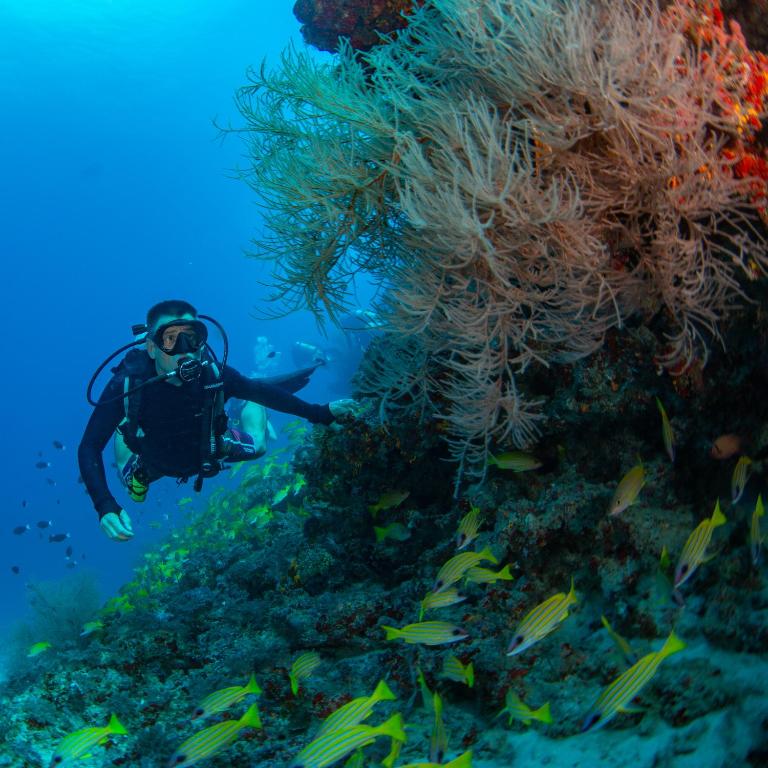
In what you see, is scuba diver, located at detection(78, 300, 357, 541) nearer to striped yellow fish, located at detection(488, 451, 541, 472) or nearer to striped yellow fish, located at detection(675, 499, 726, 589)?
striped yellow fish, located at detection(488, 451, 541, 472)

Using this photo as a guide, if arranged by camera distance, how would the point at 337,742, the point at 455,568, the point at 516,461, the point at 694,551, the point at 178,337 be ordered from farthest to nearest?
the point at 178,337
the point at 516,461
the point at 455,568
the point at 694,551
the point at 337,742

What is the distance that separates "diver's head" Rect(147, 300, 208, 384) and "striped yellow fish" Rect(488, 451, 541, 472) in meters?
3.89

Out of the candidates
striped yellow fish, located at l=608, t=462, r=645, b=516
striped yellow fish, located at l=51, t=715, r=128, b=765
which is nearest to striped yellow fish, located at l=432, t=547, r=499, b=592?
striped yellow fish, located at l=608, t=462, r=645, b=516

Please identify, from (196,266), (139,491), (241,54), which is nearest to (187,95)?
(241,54)

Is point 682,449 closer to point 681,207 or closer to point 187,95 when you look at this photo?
point 681,207

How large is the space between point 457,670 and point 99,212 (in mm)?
128593

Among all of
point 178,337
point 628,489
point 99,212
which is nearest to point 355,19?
point 178,337

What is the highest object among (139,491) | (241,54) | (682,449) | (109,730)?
(241,54)

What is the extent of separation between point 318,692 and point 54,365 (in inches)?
5353

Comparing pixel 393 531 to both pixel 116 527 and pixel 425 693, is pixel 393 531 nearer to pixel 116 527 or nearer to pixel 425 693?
pixel 425 693

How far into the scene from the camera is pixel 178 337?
6.14 m

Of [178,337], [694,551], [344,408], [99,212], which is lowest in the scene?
[694,551]

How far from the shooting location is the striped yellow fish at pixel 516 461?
4.30 metres

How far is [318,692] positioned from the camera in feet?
12.4
